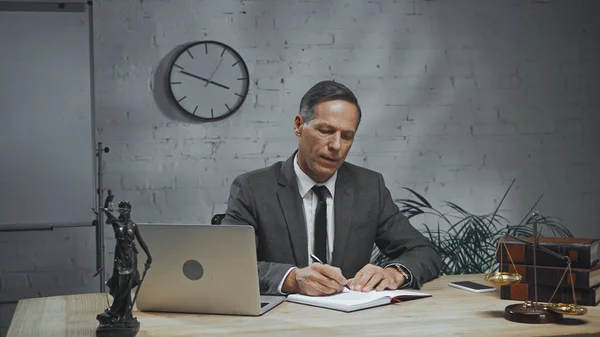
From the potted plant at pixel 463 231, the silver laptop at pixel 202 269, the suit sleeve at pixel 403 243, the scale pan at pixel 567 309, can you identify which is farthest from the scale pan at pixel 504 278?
the potted plant at pixel 463 231

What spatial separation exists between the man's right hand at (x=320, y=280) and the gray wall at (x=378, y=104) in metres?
2.17

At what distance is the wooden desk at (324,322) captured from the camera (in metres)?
1.89

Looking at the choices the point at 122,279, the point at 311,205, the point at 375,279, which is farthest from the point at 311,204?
the point at 122,279

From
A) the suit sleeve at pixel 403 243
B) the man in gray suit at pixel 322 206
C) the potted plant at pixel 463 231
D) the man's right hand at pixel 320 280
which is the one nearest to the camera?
the man's right hand at pixel 320 280

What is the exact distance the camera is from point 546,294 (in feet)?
7.29

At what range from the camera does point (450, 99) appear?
476 cm

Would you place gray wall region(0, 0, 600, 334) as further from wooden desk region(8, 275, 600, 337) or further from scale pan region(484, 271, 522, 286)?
scale pan region(484, 271, 522, 286)

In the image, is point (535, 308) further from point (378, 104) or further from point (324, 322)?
point (378, 104)

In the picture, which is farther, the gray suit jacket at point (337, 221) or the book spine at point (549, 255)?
the gray suit jacket at point (337, 221)

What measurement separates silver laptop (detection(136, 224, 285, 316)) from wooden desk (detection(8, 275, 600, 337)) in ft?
0.12

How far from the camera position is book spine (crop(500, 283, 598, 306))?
7.20ft

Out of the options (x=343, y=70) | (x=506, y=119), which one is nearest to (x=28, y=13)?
(x=343, y=70)

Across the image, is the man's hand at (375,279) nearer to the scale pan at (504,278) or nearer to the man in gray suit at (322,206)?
the man in gray suit at (322,206)

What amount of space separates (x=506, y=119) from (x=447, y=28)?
0.68m
